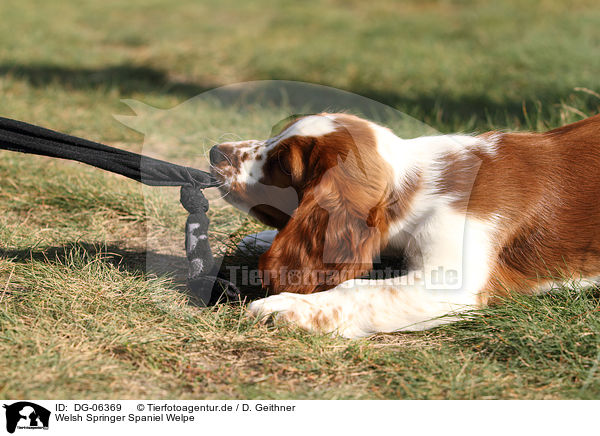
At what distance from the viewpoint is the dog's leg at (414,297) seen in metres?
2.57

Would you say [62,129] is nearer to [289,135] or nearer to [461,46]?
[289,135]

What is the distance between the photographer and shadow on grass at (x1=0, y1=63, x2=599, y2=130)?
547cm

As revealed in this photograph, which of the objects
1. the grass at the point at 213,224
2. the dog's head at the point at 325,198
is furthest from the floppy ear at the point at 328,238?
the grass at the point at 213,224

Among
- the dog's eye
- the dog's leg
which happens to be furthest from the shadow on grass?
the dog's eye

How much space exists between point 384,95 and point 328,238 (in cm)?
451

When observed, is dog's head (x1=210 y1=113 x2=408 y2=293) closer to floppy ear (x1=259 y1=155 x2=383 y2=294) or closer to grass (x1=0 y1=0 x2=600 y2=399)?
floppy ear (x1=259 y1=155 x2=383 y2=294)

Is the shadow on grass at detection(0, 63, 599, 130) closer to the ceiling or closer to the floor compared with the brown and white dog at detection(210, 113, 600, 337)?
closer to the ceiling

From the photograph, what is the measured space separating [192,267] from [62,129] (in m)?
3.18

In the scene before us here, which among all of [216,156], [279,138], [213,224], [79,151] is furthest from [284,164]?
[213,224]

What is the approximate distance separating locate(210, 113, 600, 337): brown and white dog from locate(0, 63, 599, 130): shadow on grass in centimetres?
230
